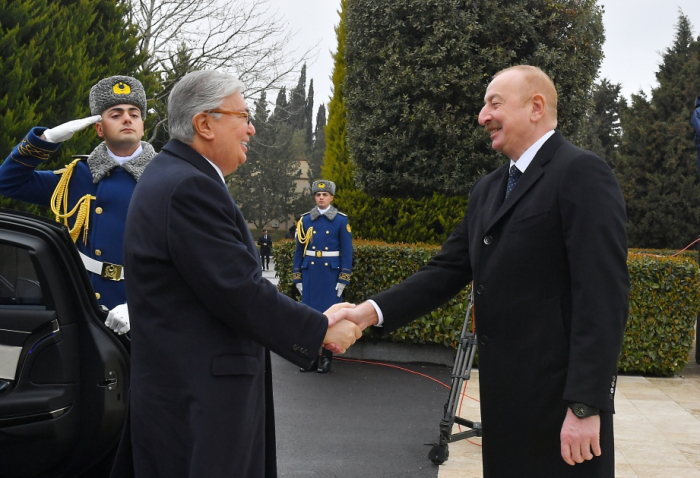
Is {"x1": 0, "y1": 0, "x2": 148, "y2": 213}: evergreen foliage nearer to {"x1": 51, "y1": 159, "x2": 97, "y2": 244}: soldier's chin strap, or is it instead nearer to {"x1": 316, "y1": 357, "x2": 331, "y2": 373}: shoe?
{"x1": 51, "y1": 159, "x2": 97, "y2": 244}: soldier's chin strap

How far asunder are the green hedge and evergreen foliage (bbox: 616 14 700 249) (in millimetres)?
14427

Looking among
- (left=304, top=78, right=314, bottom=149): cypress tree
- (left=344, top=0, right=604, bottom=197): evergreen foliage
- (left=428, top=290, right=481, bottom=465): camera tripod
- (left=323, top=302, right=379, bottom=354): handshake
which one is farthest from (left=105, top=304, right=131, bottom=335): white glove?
(left=304, top=78, right=314, bottom=149): cypress tree

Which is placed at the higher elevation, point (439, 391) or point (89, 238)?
point (89, 238)

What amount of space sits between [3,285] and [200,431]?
1.30 meters

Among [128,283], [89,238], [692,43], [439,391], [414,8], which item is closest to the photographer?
[128,283]

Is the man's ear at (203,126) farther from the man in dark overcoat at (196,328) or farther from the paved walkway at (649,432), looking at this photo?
the paved walkway at (649,432)

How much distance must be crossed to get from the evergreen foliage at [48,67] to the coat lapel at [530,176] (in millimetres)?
4340

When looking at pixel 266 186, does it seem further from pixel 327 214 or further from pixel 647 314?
pixel 647 314

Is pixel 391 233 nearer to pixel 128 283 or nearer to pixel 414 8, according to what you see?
pixel 414 8

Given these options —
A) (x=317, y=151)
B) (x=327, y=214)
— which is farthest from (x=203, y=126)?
(x=317, y=151)

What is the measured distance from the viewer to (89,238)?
3.53m

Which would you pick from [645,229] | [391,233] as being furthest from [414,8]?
[645,229]

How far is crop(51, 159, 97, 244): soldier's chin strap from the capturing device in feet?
11.5

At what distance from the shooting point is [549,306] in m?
2.40
